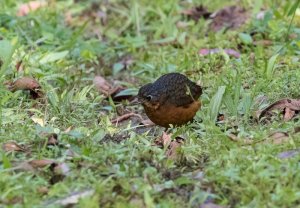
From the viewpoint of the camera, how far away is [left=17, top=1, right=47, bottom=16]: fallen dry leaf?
302 inches

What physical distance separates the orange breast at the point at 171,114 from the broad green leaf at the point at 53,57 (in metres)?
1.54

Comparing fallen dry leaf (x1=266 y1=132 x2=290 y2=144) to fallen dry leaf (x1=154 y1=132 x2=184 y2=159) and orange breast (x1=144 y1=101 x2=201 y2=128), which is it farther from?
orange breast (x1=144 y1=101 x2=201 y2=128)

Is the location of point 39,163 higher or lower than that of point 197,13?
higher

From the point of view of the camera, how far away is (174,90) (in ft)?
16.6

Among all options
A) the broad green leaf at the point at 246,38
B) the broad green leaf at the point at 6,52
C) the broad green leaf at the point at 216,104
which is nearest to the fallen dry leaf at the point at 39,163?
the broad green leaf at the point at 216,104

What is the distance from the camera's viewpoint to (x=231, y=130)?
4.58 m

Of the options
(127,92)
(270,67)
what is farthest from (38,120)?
(270,67)

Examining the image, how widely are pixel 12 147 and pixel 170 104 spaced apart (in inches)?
50.2

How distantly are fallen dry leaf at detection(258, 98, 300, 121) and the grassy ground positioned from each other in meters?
0.09

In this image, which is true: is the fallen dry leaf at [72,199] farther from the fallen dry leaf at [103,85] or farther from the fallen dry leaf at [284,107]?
the fallen dry leaf at [103,85]

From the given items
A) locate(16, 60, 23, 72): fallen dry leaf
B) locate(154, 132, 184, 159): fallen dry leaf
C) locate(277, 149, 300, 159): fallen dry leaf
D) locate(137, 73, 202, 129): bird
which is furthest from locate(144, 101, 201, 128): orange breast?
locate(16, 60, 23, 72): fallen dry leaf

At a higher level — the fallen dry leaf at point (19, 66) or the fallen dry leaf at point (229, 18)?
the fallen dry leaf at point (19, 66)

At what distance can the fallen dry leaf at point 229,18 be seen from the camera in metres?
7.54

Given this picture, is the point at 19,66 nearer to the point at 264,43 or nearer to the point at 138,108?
the point at 138,108
